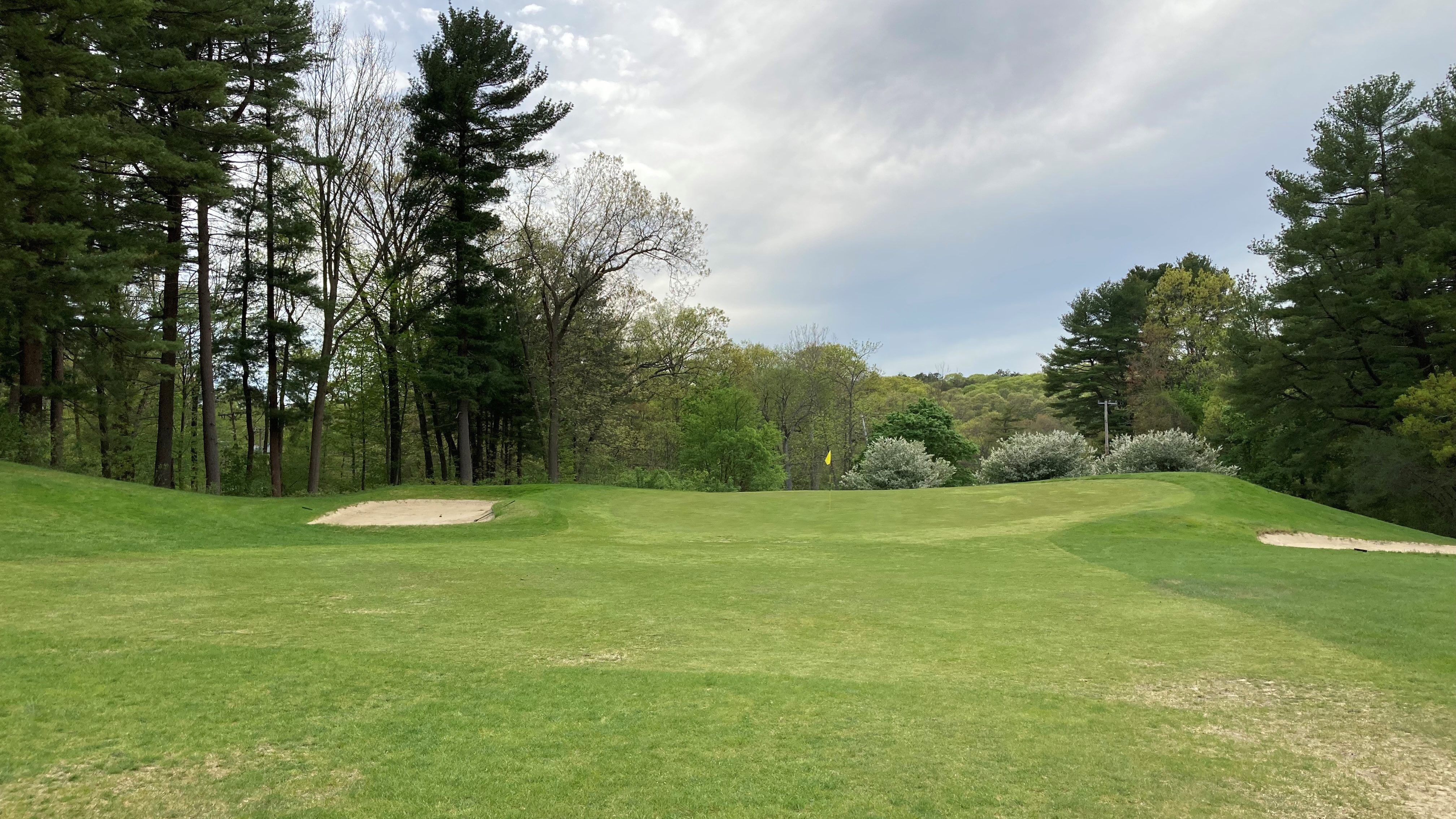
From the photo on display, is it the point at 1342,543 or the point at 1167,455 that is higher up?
the point at 1167,455

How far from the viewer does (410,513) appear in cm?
1895

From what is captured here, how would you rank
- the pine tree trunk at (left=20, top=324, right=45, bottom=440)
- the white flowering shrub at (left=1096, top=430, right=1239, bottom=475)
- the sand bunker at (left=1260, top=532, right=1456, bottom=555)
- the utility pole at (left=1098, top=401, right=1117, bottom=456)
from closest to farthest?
the sand bunker at (left=1260, top=532, right=1456, bottom=555)
the pine tree trunk at (left=20, top=324, right=45, bottom=440)
the white flowering shrub at (left=1096, top=430, right=1239, bottom=475)
the utility pole at (left=1098, top=401, right=1117, bottom=456)

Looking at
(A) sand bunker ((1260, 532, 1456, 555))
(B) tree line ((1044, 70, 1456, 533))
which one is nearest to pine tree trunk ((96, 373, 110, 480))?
(A) sand bunker ((1260, 532, 1456, 555))

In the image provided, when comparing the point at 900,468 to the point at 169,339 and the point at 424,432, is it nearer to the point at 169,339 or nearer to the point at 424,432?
the point at 424,432

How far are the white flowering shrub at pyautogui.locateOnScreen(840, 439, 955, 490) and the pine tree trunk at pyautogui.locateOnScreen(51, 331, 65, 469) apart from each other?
1037 inches

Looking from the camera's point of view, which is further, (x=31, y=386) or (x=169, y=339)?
(x=169, y=339)

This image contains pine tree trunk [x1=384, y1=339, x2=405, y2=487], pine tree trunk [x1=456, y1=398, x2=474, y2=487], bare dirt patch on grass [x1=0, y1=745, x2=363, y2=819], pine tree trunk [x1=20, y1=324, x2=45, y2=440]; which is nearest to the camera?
bare dirt patch on grass [x1=0, y1=745, x2=363, y2=819]

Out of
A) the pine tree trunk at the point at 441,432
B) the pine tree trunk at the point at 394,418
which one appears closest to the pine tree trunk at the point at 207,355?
the pine tree trunk at the point at 394,418

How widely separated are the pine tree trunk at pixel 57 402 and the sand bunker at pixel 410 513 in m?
7.85

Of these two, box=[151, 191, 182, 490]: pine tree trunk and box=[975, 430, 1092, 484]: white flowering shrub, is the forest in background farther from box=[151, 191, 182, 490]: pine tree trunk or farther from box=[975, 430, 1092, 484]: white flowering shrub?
box=[975, 430, 1092, 484]: white flowering shrub

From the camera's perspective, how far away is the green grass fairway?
13.2ft

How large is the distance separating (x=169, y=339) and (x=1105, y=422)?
53886 mm

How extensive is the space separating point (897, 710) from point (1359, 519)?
20198 mm

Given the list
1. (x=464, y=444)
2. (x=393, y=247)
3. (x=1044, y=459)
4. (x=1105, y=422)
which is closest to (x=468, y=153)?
(x=393, y=247)
